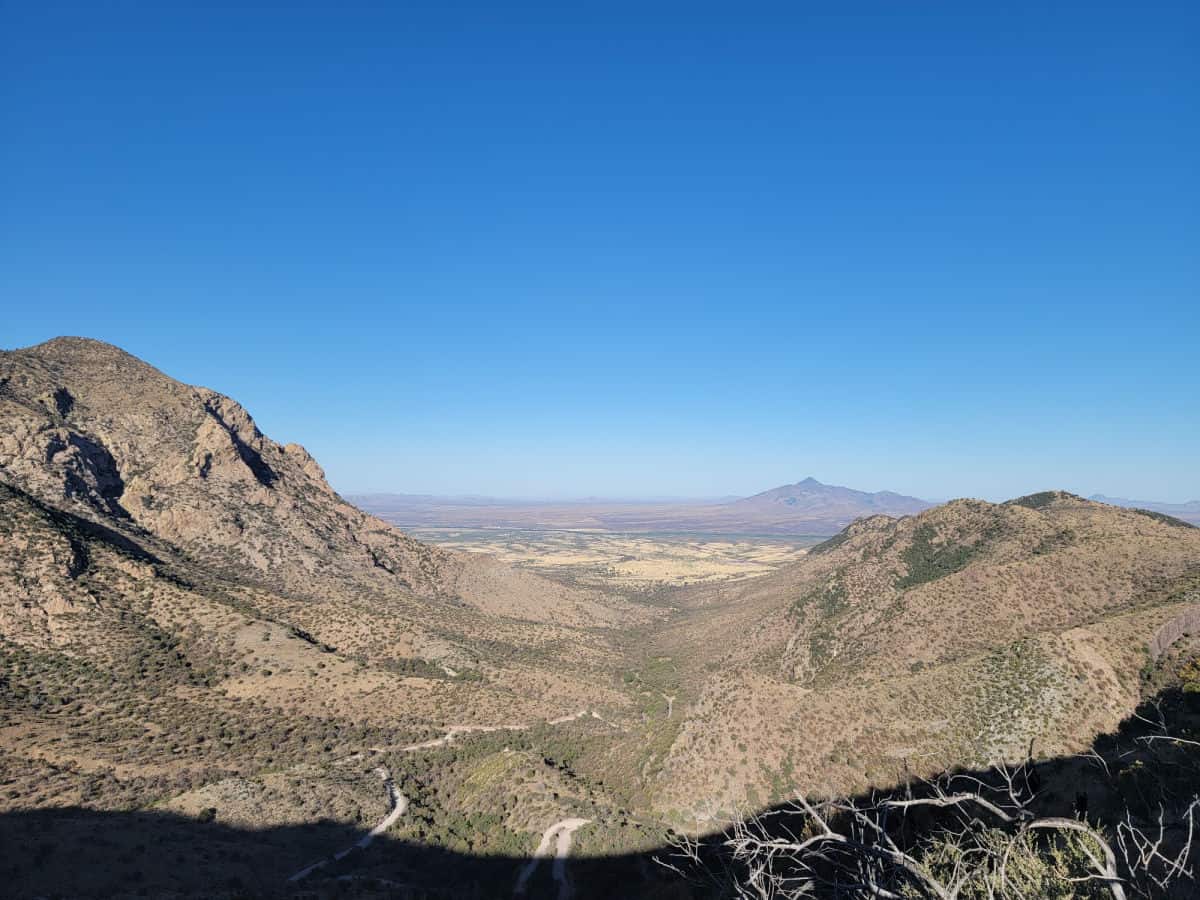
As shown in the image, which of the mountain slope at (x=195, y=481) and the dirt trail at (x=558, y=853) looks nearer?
the dirt trail at (x=558, y=853)

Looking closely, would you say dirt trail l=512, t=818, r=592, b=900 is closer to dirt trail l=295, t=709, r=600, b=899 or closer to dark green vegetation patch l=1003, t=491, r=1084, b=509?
dirt trail l=295, t=709, r=600, b=899

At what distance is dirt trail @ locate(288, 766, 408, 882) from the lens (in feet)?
95.5

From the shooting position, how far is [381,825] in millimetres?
34625

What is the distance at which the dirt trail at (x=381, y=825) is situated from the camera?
95.5 ft

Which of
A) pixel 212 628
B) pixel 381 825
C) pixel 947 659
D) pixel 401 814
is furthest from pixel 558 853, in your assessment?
pixel 212 628

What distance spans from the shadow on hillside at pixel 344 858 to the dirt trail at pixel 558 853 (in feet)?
1.08

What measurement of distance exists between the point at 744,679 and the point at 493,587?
196ft

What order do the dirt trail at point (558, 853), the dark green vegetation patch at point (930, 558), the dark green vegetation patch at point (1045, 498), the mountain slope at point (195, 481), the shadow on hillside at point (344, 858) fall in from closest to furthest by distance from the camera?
the shadow on hillside at point (344, 858) < the dirt trail at point (558, 853) < the mountain slope at point (195, 481) < the dark green vegetation patch at point (930, 558) < the dark green vegetation patch at point (1045, 498)

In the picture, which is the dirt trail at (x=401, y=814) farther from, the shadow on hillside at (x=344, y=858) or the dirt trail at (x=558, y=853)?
the shadow on hillside at (x=344, y=858)

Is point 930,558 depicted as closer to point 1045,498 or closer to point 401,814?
point 1045,498

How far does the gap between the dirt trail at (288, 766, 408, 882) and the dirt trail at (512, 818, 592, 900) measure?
879 centimetres

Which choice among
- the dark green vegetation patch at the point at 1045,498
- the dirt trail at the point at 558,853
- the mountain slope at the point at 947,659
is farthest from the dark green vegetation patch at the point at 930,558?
the dirt trail at the point at 558,853

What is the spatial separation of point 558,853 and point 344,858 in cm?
1122

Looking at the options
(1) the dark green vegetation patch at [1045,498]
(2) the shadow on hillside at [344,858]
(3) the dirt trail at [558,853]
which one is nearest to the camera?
(2) the shadow on hillside at [344,858]
